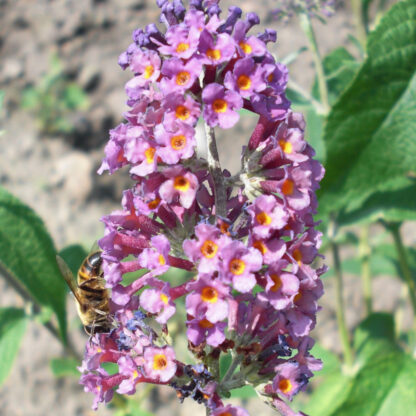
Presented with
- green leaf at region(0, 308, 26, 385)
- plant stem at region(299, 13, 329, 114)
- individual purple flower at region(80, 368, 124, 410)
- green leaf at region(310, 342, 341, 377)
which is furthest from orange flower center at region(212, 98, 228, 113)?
green leaf at region(310, 342, 341, 377)

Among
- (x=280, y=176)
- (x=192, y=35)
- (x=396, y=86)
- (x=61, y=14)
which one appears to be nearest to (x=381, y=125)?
(x=396, y=86)

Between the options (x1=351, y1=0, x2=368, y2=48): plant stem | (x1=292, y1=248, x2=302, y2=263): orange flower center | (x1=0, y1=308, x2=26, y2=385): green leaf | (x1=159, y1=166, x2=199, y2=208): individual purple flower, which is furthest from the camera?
(x1=351, y1=0, x2=368, y2=48): plant stem

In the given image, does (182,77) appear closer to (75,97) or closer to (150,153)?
(150,153)

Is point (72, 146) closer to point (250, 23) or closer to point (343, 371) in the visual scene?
point (343, 371)

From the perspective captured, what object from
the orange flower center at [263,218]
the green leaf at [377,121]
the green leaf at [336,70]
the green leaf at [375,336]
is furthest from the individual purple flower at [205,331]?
the green leaf at [375,336]

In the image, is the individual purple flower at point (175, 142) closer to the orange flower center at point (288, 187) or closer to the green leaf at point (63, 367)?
the orange flower center at point (288, 187)

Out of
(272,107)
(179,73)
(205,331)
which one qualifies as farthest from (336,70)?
(205,331)

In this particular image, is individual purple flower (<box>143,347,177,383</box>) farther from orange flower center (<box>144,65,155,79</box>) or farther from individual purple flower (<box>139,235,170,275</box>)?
orange flower center (<box>144,65,155,79</box>)
